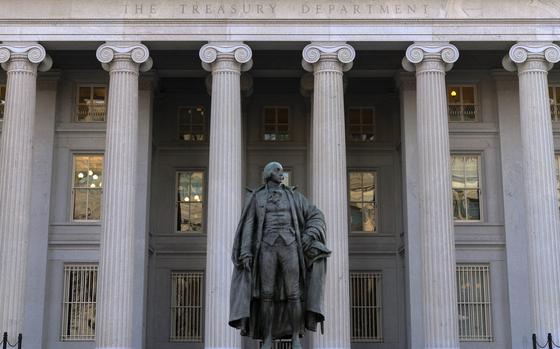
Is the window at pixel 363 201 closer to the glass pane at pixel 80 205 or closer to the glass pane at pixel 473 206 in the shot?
the glass pane at pixel 473 206

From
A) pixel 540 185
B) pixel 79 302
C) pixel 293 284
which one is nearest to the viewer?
pixel 293 284

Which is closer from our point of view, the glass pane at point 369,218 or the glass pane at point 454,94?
the glass pane at point 454,94

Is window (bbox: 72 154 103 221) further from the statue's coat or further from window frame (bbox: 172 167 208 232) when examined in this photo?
the statue's coat

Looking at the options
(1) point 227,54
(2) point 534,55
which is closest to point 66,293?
(1) point 227,54

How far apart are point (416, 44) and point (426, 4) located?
1432 mm

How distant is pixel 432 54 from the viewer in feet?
87.7

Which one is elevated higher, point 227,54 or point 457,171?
point 227,54

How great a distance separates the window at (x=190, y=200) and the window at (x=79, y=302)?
14.1ft

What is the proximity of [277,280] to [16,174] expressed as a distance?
17.1 meters

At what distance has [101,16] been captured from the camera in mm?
27109

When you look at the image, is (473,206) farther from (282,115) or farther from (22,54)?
(22,54)

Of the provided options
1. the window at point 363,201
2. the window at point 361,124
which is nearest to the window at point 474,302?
the window at point 363,201

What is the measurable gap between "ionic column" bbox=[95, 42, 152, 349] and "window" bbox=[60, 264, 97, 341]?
4220mm

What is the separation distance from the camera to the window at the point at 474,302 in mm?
28922
